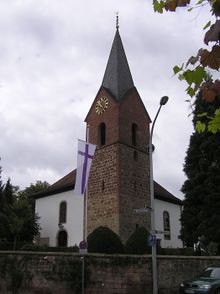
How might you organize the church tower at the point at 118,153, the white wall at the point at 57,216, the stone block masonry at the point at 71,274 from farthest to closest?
the white wall at the point at 57,216 < the church tower at the point at 118,153 < the stone block masonry at the point at 71,274

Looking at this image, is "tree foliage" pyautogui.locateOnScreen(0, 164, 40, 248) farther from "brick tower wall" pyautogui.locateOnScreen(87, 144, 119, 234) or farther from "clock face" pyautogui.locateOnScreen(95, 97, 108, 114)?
"clock face" pyautogui.locateOnScreen(95, 97, 108, 114)

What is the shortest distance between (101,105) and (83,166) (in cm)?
1795

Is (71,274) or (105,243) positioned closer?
(71,274)

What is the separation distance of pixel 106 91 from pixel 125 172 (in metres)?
8.30

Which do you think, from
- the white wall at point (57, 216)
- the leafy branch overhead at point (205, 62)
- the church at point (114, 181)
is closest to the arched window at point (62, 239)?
the church at point (114, 181)

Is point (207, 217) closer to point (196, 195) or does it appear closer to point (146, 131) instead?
point (196, 195)

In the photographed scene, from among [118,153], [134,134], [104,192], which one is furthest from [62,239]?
[134,134]

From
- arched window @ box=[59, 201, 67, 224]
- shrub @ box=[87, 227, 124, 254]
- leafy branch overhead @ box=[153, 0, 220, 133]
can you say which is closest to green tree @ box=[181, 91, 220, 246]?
shrub @ box=[87, 227, 124, 254]

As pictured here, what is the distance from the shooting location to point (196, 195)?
34250 mm

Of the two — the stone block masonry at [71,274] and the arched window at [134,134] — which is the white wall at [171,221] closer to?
the arched window at [134,134]

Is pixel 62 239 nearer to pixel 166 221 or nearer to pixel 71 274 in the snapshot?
pixel 166 221

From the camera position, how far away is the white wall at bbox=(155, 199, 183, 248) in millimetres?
44781

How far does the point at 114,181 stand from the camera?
3825 centimetres

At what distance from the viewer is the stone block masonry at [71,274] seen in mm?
20828
